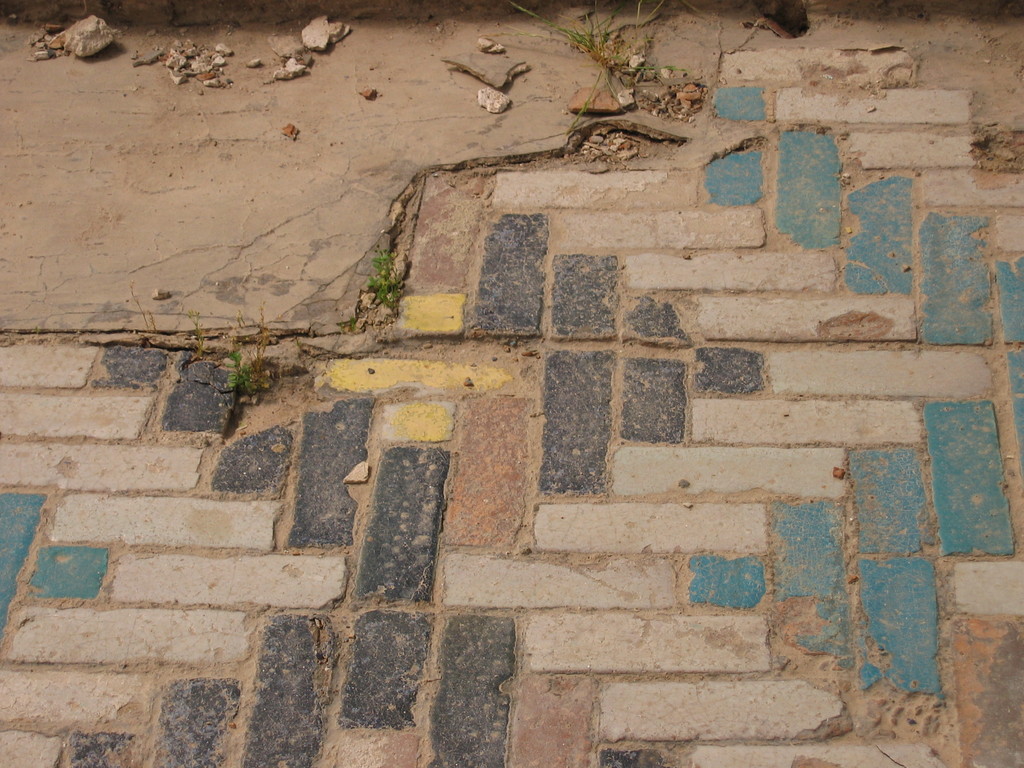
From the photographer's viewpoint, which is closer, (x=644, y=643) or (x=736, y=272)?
(x=644, y=643)

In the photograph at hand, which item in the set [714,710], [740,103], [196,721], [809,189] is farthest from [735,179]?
[196,721]

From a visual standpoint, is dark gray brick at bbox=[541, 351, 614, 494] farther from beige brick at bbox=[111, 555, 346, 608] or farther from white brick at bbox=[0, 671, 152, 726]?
white brick at bbox=[0, 671, 152, 726]

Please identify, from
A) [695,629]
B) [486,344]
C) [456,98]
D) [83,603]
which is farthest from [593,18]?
[83,603]

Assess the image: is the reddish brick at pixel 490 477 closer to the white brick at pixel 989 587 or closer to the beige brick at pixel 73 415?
the beige brick at pixel 73 415

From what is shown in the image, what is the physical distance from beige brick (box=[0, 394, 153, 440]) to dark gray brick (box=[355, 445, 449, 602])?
745 mm

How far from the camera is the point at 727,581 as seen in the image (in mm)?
2547

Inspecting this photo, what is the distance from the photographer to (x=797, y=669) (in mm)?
2445

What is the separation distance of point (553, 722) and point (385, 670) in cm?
44

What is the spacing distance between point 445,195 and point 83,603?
1.62m

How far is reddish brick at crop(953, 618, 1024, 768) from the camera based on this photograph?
2.35 metres

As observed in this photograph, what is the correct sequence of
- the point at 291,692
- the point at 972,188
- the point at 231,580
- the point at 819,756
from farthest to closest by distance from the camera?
1. the point at 972,188
2. the point at 231,580
3. the point at 291,692
4. the point at 819,756

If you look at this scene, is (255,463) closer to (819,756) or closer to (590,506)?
(590,506)

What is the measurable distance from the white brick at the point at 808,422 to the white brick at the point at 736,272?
15.4 inches

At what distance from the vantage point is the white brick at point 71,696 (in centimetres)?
247
